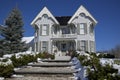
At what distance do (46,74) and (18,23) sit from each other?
91.0 ft

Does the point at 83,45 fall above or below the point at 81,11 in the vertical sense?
below

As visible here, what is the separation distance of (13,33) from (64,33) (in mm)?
8629

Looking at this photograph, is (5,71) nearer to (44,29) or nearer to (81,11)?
(44,29)

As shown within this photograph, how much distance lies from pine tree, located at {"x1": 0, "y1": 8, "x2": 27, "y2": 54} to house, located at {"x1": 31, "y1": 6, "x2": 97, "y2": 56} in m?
2.63

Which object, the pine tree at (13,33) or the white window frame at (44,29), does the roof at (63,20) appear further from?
the pine tree at (13,33)

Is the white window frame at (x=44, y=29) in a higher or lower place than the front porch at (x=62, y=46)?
higher

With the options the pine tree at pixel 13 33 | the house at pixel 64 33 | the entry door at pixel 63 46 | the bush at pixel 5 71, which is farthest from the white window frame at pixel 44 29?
the bush at pixel 5 71

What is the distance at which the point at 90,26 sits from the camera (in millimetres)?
36844

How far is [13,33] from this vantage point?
37719 mm

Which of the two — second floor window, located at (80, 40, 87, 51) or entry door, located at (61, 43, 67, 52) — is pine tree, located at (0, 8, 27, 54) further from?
second floor window, located at (80, 40, 87, 51)

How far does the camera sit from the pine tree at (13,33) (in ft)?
120

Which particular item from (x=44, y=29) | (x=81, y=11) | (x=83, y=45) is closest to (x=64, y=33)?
(x=44, y=29)

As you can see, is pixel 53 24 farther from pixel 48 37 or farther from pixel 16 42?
pixel 16 42

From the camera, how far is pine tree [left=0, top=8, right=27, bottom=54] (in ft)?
120
